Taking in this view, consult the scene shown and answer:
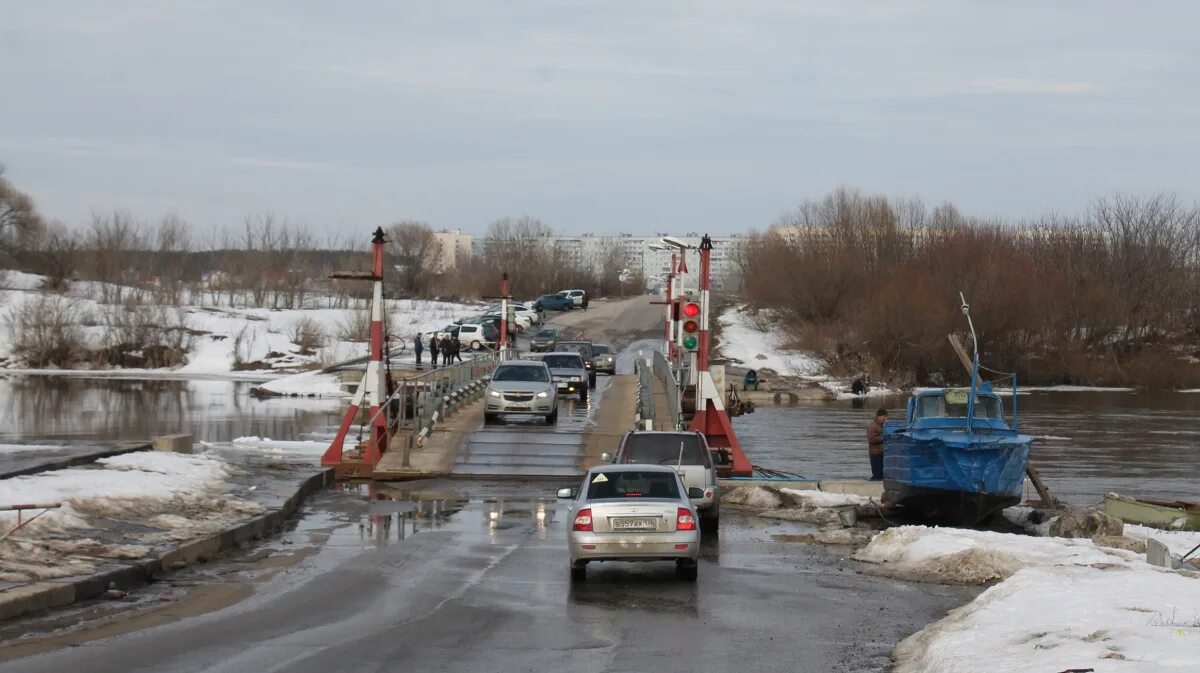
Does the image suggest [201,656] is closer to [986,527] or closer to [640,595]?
[640,595]

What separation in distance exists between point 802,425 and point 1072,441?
1174cm

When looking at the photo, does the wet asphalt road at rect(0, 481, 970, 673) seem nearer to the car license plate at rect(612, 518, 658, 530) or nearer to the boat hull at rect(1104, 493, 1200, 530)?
the car license plate at rect(612, 518, 658, 530)

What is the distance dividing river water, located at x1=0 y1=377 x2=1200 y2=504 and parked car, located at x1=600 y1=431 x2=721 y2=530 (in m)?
13.0

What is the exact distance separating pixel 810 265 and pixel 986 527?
83.4 meters

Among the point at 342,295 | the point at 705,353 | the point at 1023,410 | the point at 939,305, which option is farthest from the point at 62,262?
the point at 705,353

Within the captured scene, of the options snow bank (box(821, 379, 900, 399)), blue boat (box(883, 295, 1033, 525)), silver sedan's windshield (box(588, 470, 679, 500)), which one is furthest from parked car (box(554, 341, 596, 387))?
silver sedan's windshield (box(588, 470, 679, 500))

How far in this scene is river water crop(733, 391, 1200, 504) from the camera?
36.7m

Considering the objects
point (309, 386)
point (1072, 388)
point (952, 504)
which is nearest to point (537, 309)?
point (309, 386)

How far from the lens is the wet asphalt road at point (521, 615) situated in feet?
35.7

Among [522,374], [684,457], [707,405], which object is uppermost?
[522,374]

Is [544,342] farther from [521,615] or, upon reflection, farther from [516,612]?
[521,615]

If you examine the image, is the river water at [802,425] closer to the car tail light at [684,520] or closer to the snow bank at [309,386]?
the snow bank at [309,386]

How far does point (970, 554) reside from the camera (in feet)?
55.6

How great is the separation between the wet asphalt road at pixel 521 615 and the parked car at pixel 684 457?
57cm
